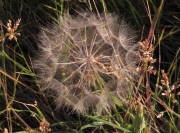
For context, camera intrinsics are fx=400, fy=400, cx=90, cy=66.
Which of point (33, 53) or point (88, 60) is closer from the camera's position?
point (88, 60)

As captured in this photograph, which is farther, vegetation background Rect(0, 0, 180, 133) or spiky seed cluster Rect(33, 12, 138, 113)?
vegetation background Rect(0, 0, 180, 133)

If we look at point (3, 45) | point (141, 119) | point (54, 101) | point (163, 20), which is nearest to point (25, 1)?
point (3, 45)

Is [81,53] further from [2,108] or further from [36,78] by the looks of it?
[2,108]

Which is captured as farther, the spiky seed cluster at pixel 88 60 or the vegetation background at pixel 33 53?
the vegetation background at pixel 33 53
